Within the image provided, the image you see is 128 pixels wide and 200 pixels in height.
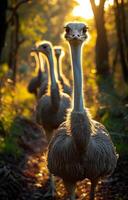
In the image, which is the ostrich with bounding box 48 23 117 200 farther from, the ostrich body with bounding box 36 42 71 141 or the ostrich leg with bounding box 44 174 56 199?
the ostrich body with bounding box 36 42 71 141

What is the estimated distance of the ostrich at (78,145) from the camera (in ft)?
25.5

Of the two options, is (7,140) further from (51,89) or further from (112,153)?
(112,153)

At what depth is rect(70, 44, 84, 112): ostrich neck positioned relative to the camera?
7.81m

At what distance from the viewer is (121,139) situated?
38.2 feet

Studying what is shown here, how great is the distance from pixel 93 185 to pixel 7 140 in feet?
16.7

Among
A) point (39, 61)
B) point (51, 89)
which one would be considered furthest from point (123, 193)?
point (39, 61)

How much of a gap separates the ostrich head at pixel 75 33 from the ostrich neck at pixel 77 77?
4.1 inches

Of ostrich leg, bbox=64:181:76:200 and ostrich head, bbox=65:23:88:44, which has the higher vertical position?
ostrich head, bbox=65:23:88:44

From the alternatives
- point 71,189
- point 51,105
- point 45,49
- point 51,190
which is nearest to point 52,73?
point 51,105

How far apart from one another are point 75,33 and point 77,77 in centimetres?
58

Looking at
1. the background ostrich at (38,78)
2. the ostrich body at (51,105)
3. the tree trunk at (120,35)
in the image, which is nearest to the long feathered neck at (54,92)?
the ostrich body at (51,105)

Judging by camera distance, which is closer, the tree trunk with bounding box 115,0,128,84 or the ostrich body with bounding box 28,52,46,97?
the ostrich body with bounding box 28,52,46,97

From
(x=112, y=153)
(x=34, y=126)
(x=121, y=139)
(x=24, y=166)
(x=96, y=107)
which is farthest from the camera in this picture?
(x=34, y=126)

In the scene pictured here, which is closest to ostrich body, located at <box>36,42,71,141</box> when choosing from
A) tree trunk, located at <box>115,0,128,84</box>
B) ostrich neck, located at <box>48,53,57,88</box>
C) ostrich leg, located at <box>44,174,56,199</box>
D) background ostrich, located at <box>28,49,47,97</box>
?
ostrich neck, located at <box>48,53,57,88</box>
